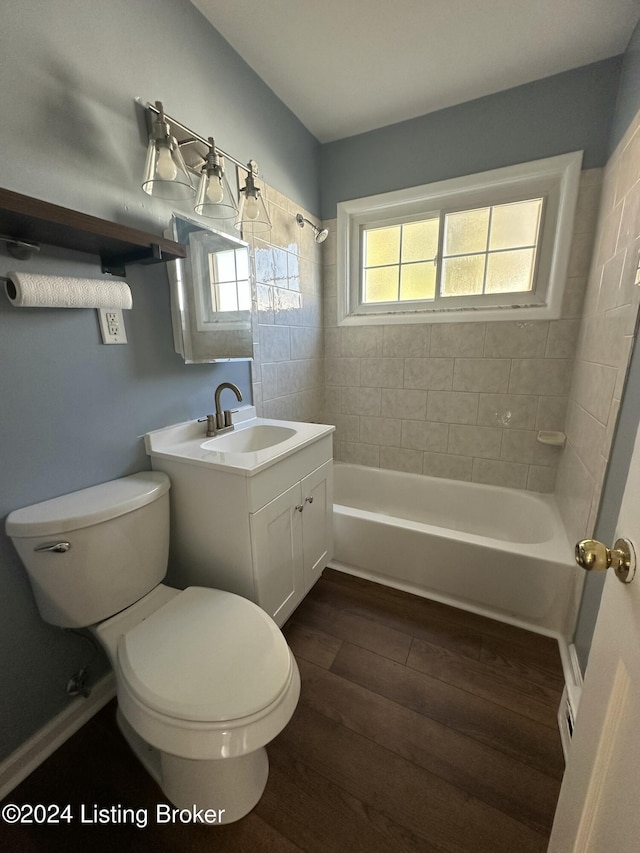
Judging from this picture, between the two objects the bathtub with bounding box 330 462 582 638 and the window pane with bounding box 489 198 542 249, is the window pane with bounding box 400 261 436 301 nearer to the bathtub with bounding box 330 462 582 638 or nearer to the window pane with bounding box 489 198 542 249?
the window pane with bounding box 489 198 542 249

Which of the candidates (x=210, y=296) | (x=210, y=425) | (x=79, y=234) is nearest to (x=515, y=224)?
(x=210, y=296)

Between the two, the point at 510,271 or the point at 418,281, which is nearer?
the point at 510,271

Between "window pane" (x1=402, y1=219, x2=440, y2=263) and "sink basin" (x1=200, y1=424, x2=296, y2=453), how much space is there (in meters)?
1.47

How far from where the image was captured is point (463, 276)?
2072 mm

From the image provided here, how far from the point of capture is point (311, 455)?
144cm

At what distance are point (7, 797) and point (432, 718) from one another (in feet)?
A: 4.22

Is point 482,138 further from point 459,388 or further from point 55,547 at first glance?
point 55,547

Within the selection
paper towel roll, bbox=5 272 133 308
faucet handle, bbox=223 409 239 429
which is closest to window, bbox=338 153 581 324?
faucet handle, bbox=223 409 239 429

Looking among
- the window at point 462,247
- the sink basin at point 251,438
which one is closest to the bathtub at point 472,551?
the sink basin at point 251,438

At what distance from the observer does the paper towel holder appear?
2.85 feet

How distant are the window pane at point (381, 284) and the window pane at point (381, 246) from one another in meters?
0.05

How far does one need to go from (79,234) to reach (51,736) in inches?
59.6

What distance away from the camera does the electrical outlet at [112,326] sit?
1091 mm

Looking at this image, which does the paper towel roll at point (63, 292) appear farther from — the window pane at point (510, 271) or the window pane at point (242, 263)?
the window pane at point (510, 271)
